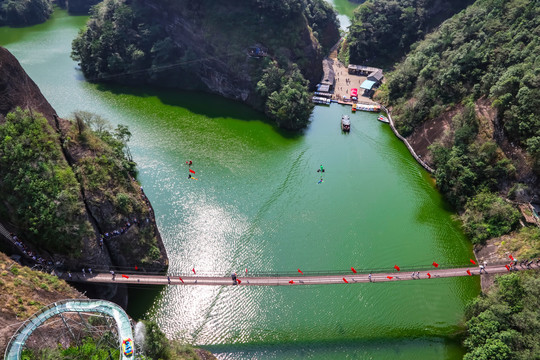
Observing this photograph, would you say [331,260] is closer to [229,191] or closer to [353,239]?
[353,239]

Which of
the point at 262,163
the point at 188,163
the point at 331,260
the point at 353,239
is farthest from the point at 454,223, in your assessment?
the point at 188,163

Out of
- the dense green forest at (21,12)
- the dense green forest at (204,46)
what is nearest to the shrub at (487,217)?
the dense green forest at (204,46)

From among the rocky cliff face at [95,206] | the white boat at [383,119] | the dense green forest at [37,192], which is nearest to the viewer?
the dense green forest at [37,192]

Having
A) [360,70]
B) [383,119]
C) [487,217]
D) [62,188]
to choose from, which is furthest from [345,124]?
[62,188]

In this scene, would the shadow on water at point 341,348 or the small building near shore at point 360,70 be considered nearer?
the shadow on water at point 341,348

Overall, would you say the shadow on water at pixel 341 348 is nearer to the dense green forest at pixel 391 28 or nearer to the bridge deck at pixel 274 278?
the bridge deck at pixel 274 278

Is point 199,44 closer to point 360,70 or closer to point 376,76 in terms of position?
point 360,70

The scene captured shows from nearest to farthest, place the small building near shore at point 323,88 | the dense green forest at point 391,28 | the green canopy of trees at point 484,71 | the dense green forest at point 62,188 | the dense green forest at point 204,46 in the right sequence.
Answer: the dense green forest at point 62,188, the green canopy of trees at point 484,71, the dense green forest at point 204,46, the small building near shore at point 323,88, the dense green forest at point 391,28

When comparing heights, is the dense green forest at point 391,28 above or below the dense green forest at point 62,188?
above
